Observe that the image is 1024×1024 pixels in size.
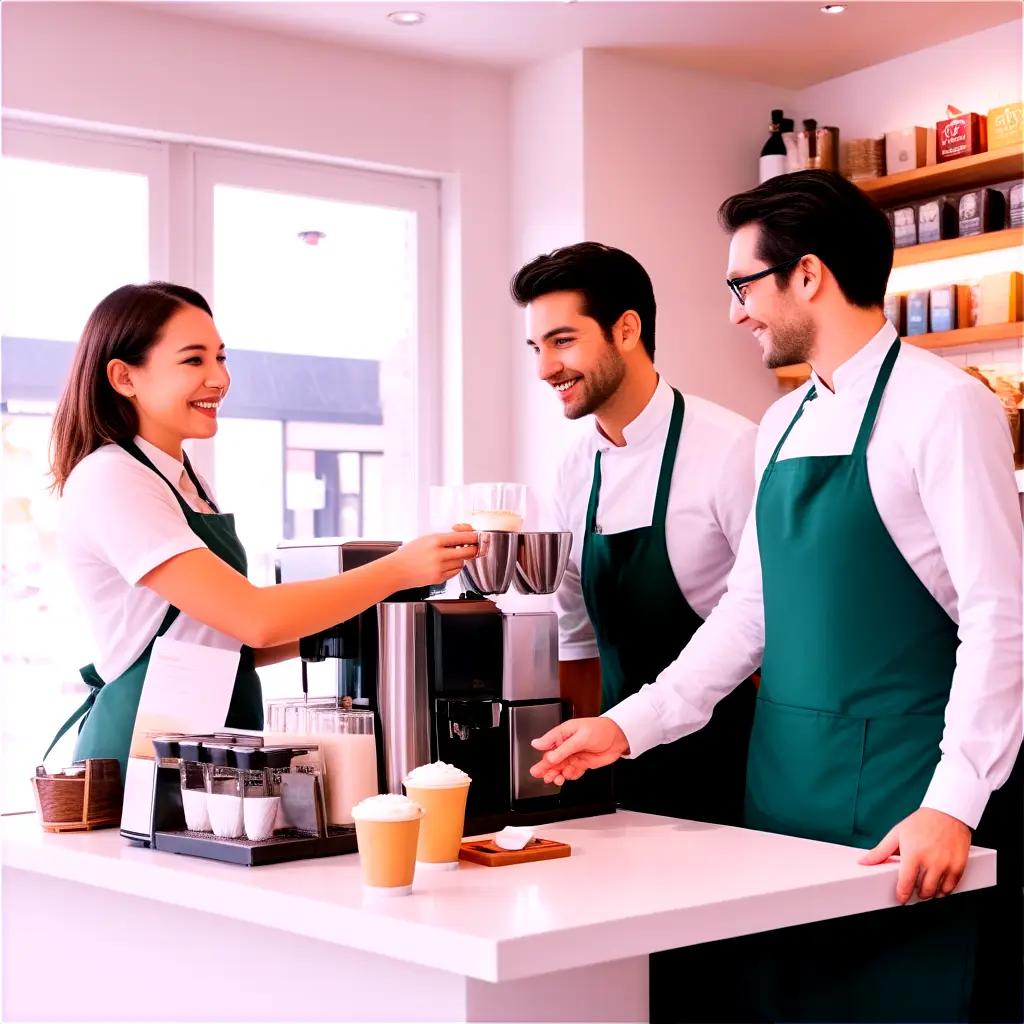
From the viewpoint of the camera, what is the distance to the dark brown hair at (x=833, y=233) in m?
2.24

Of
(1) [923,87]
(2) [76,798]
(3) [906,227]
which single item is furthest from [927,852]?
(1) [923,87]

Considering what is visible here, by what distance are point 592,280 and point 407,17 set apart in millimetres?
2159

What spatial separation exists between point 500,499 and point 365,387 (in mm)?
2913

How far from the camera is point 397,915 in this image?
1.55 m

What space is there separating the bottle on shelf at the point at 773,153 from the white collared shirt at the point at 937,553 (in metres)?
3.14

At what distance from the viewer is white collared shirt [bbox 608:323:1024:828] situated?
1888 mm

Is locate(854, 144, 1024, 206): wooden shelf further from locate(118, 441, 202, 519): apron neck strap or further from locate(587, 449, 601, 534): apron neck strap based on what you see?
locate(118, 441, 202, 519): apron neck strap

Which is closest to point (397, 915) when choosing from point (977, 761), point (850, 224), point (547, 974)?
point (547, 974)

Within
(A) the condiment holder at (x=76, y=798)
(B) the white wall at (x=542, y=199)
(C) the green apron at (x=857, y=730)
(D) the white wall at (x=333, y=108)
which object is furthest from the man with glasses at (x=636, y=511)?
(D) the white wall at (x=333, y=108)

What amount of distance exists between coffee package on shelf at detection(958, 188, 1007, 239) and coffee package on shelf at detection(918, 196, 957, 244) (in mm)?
63

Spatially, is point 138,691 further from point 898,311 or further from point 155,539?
point 898,311

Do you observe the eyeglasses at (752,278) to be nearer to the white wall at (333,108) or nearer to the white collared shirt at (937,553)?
the white collared shirt at (937,553)

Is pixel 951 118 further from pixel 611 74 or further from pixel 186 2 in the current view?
pixel 186 2

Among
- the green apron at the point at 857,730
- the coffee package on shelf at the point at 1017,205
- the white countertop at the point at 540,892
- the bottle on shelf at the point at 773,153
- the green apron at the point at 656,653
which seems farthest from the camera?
the bottle on shelf at the point at 773,153
